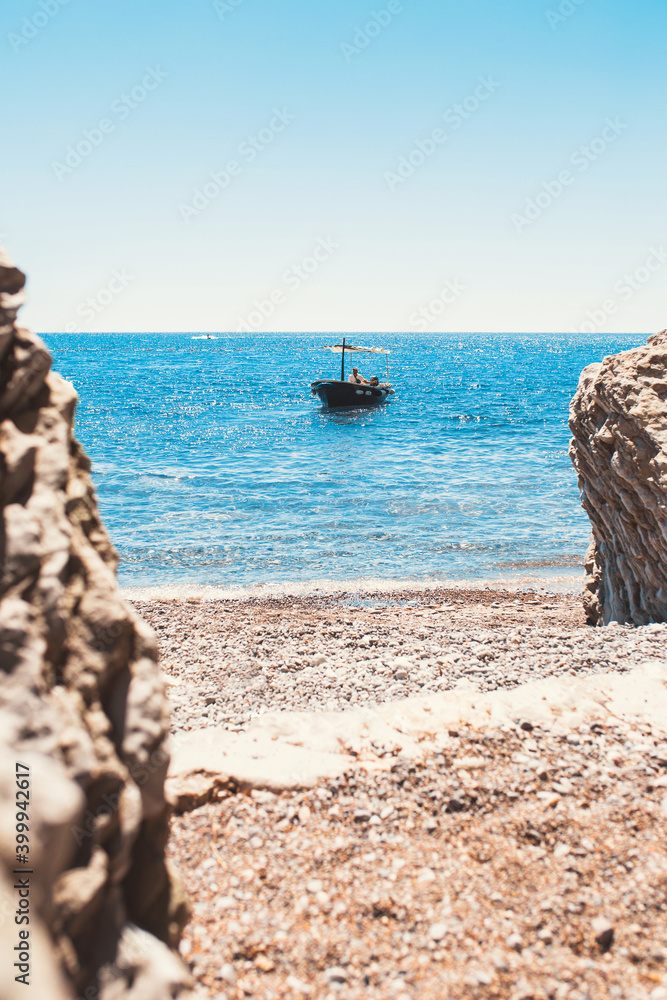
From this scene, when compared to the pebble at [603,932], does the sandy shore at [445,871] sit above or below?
below

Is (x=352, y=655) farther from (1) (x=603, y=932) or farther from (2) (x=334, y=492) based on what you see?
(2) (x=334, y=492)

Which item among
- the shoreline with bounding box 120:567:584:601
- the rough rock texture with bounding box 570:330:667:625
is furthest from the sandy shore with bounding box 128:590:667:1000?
the shoreline with bounding box 120:567:584:601

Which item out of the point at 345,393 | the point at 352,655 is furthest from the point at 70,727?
the point at 345,393

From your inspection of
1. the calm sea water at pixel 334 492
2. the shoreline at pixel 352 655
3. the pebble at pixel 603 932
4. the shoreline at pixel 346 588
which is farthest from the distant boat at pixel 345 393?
the pebble at pixel 603 932

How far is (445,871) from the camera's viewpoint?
4.63 meters

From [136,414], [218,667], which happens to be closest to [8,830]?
[218,667]

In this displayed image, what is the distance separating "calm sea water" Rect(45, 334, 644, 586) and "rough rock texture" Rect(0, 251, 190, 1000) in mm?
14018

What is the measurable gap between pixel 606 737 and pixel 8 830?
5367 millimetres

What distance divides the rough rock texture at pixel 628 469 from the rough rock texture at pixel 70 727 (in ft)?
Result: 28.2

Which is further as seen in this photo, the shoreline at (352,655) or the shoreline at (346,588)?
the shoreline at (346,588)

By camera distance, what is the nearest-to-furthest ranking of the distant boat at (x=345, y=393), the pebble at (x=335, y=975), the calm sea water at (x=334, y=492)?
1. the pebble at (x=335, y=975)
2. the calm sea water at (x=334, y=492)
3. the distant boat at (x=345, y=393)

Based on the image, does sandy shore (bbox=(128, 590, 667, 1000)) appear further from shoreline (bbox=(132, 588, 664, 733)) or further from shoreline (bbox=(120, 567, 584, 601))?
shoreline (bbox=(120, 567, 584, 601))

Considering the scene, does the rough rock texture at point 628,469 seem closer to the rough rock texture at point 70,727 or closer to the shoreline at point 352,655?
the shoreline at point 352,655

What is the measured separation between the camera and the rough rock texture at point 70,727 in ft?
8.34
